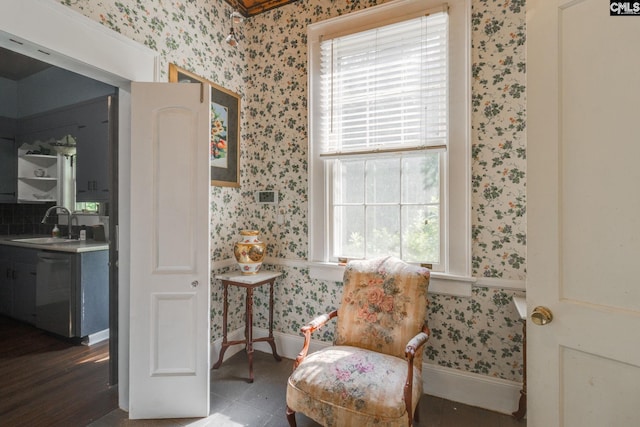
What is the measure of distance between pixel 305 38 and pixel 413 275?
7.33 ft

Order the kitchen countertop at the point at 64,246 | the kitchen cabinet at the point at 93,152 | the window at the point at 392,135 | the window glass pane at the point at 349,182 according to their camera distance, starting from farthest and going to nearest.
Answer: the kitchen cabinet at the point at 93,152 → the kitchen countertop at the point at 64,246 → the window glass pane at the point at 349,182 → the window at the point at 392,135

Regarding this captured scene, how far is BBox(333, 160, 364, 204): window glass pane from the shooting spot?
2.58 metres

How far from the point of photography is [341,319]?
219 centimetres

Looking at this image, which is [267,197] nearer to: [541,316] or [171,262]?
[171,262]

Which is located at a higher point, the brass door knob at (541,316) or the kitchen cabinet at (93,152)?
the kitchen cabinet at (93,152)

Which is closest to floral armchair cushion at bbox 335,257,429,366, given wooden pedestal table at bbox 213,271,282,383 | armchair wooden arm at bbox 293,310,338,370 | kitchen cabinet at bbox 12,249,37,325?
armchair wooden arm at bbox 293,310,338,370

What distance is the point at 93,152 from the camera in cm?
338

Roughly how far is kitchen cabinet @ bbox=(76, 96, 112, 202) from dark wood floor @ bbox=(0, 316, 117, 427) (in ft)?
5.02

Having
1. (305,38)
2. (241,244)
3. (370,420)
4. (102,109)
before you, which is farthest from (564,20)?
(102,109)

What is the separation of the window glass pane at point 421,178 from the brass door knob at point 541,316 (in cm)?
121

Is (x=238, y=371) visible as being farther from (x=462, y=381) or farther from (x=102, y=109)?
(x=102, y=109)

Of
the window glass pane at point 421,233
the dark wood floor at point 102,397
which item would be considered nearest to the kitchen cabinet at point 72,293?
the dark wood floor at point 102,397

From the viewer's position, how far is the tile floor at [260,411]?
198 cm

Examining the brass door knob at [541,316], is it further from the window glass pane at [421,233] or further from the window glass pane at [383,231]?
the window glass pane at [383,231]
